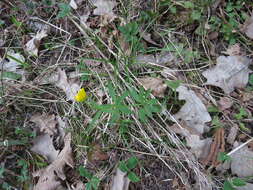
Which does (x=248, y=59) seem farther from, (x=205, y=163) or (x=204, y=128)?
(x=205, y=163)

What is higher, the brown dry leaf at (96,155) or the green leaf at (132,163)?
the green leaf at (132,163)

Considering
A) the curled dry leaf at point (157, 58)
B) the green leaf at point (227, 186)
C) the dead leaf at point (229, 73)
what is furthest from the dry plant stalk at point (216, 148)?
the curled dry leaf at point (157, 58)

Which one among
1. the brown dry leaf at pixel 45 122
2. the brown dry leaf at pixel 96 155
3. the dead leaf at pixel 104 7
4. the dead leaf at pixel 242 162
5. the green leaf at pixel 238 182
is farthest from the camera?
the dead leaf at pixel 104 7

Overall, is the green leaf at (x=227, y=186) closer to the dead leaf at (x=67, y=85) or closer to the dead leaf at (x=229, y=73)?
the dead leaf at (x=229, y=73)

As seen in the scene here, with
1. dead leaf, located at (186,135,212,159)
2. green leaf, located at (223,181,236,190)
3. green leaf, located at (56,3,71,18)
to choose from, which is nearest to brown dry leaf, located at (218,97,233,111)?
dead leaf, located at (186,135,212,159)

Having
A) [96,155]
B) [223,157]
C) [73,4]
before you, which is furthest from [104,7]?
[223,157]

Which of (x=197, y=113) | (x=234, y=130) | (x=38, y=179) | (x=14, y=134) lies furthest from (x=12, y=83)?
(x=234, y=130)
